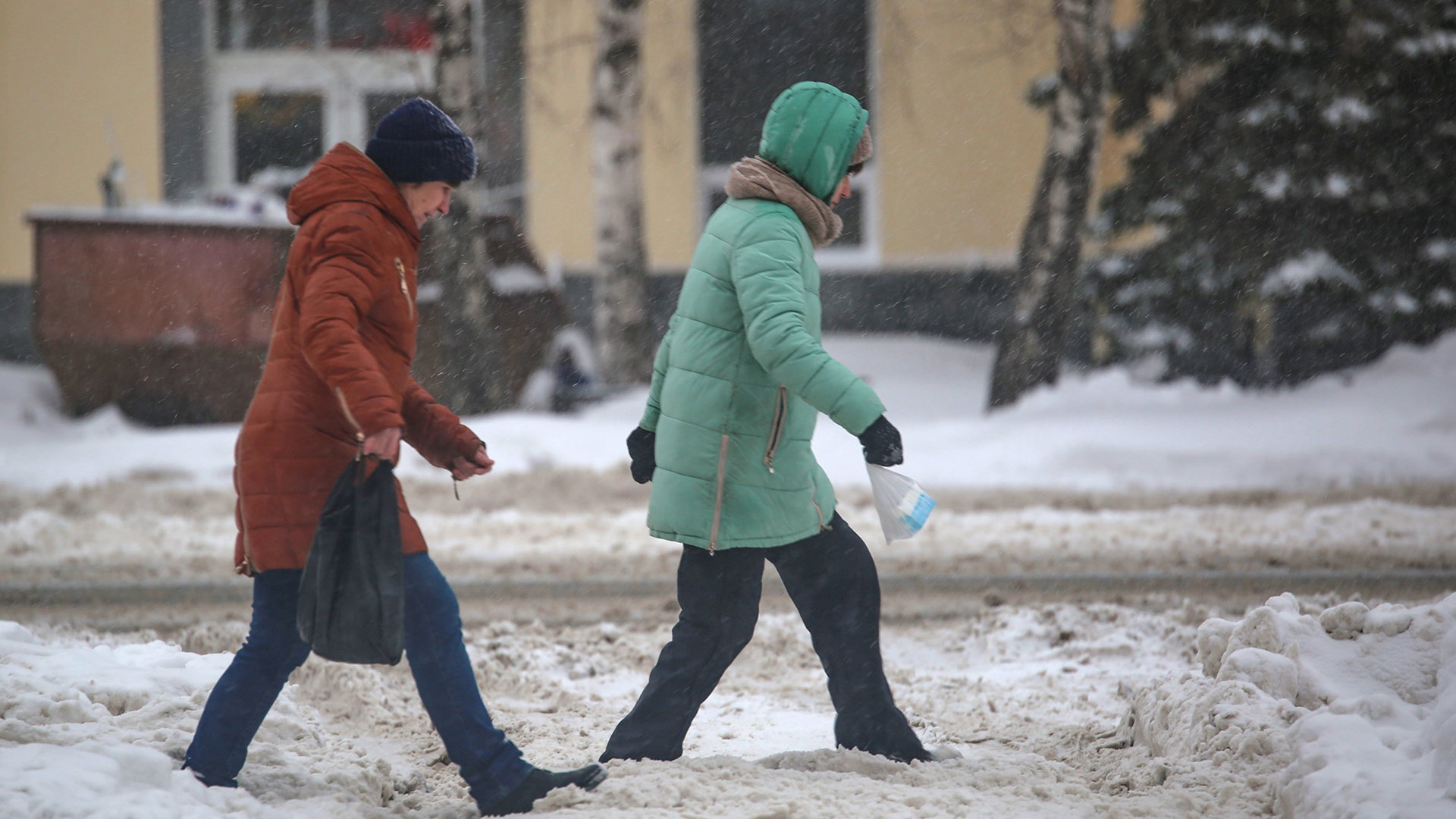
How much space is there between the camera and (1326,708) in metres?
2.86

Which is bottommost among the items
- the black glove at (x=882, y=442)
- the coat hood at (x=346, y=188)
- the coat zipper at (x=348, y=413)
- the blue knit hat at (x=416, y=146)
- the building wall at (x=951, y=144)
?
the black glove at (x=882, y=442)

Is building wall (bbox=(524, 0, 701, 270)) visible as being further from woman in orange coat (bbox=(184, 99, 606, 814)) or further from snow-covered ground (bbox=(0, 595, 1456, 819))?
woman in orange coat (bbox=(184, 99, 606, 814))

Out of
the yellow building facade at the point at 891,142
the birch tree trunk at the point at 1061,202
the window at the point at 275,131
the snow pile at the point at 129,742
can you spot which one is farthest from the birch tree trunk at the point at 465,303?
the snow pile at the point at 129,742

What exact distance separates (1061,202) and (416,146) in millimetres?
8860

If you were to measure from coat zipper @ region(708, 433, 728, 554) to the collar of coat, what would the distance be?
1.93 ft

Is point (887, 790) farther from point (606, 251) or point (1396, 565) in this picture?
point (606, 251)

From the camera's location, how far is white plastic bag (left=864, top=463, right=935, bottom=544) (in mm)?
2826

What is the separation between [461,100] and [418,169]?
833cm

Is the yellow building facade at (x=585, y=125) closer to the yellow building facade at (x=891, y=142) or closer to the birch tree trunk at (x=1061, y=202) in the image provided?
the yellow building facade at (x=891, y=142)

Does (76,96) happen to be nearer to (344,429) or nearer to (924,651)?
(924,651)

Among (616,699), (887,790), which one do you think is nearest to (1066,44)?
(616,699)

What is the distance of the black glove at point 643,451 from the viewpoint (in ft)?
10.3

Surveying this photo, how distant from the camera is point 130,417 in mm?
10586

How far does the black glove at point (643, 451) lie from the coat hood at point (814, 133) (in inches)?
30.5
